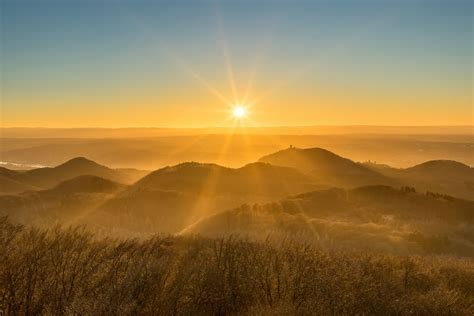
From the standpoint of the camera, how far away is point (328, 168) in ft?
300

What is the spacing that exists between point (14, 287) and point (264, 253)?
6.50 m

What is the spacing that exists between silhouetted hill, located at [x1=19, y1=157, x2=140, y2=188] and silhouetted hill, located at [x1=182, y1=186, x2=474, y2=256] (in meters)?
56.9

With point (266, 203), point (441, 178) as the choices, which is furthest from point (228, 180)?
point (441, 178)

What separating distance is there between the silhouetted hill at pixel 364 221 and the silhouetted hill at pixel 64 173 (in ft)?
187

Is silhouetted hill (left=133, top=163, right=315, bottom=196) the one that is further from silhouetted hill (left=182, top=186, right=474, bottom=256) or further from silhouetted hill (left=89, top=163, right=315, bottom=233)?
silhouetted hill (left=182, top=186, right=474, bottom=256)

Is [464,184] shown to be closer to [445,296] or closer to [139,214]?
[139,214]

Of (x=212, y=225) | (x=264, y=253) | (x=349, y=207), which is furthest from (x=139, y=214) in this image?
(x=264, y=253)

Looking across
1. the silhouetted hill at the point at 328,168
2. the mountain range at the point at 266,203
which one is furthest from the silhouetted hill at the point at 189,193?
the silhouetted hill at the point at 328,168

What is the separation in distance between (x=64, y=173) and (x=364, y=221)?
74192 millimetres

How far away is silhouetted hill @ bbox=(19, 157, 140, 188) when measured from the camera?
84.9m

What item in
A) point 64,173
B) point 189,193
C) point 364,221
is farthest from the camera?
point 64,173

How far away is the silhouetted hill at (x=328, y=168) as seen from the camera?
259 feet

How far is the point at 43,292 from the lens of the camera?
9.48m

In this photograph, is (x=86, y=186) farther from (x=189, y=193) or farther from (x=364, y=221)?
(x=364, y=221)
